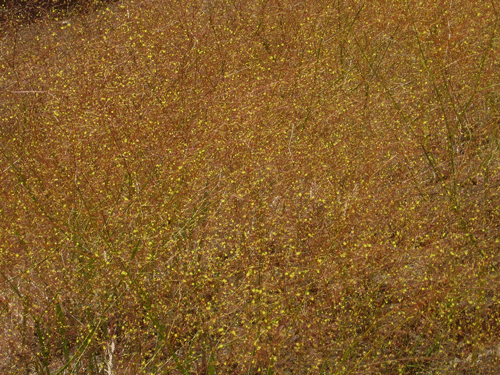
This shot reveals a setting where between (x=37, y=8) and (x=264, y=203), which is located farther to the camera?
(x=37, y=8)

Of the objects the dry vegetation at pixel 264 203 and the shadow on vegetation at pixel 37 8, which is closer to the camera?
the dry vegetation at pixel 264 203

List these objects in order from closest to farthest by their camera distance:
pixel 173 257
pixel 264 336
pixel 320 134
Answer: pixel 264 336 → pixel 173 257 → pixel 320 134

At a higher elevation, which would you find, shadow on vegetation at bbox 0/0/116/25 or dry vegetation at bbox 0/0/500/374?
shadow on vegetation at bbox 0/0/116/25

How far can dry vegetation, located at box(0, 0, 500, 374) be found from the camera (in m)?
2.07

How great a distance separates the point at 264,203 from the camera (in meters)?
2.34

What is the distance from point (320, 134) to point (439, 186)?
0.62m

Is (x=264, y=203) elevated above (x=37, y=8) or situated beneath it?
situated beneath

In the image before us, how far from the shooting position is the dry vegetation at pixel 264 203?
2.07m

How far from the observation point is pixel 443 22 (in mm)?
3275

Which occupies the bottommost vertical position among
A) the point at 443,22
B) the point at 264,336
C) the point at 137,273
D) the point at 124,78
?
the point at 264,336

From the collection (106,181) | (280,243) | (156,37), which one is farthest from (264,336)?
(156,37)

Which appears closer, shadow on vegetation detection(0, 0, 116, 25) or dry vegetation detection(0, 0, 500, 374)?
dry vegetation detection(0, 0, 500, 374)

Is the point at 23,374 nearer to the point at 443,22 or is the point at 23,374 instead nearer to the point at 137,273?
the point at 137,273

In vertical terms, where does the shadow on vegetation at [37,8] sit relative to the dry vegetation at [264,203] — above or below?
above
